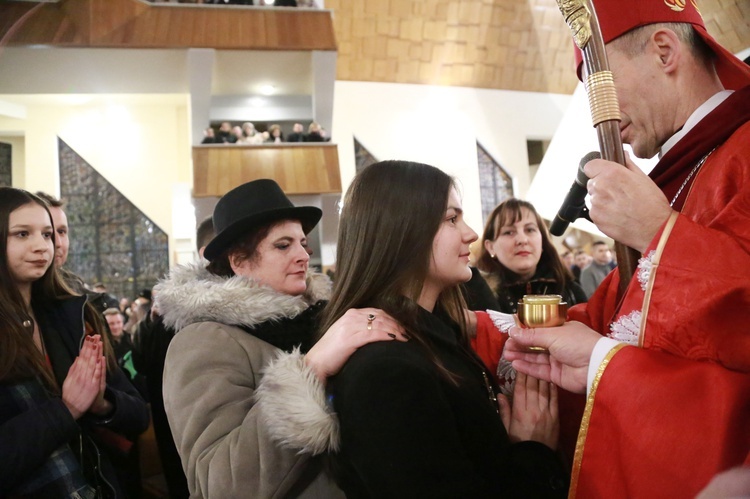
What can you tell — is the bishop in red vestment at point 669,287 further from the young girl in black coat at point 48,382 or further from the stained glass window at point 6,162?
the stained glass window at point 6,162

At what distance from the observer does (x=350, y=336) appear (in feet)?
3.97

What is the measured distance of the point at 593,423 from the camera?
1182 millimetres

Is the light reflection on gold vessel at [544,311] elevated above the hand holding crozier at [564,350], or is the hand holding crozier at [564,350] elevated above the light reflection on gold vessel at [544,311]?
the light reflection on gold vessel at [544,311]

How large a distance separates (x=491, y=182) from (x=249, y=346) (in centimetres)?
1208

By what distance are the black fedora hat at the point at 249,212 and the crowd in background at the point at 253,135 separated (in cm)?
554

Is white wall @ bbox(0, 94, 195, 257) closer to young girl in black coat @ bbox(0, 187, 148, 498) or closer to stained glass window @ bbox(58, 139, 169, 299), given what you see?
stained glass window @ bbox(58, 139, 169, 299)

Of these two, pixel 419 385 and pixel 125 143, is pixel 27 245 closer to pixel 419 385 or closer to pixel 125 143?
pixel 419 385

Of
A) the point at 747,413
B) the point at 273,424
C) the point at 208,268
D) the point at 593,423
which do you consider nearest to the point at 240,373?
the point at 273,424

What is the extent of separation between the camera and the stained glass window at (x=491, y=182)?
13.2 meters

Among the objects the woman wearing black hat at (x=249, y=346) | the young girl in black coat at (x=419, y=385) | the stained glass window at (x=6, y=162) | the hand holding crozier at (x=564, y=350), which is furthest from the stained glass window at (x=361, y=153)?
the hand holding crozier at (x=564, y=350)

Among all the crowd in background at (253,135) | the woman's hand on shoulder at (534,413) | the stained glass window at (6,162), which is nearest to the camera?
the woman's hand on shoulder at (534,413)

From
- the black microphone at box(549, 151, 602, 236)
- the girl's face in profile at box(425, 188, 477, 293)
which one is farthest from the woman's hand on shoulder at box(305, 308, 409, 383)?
the black microphone at box(549, 151, 602, 236)

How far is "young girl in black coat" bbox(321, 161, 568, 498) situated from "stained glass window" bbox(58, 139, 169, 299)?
38.2 feet

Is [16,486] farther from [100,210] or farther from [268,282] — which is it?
[100,210]
